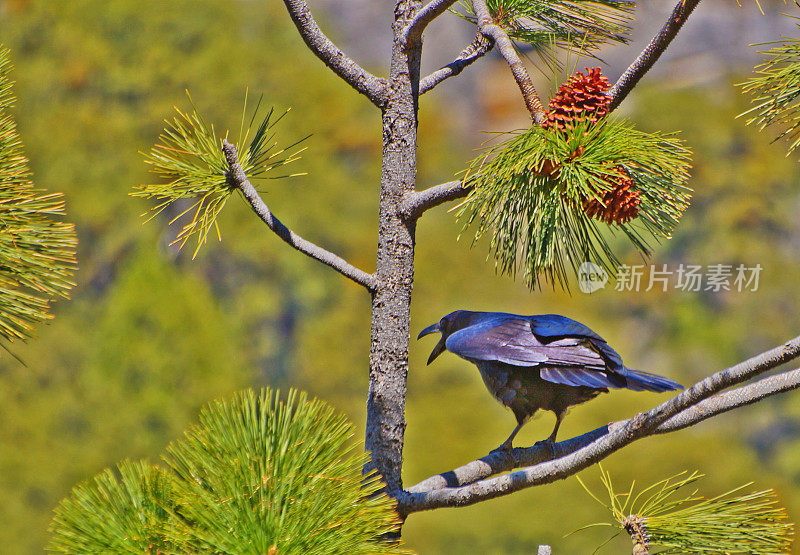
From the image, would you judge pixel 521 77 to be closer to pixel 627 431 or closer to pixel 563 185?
pixel 563 185

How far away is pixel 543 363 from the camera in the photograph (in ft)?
6.22

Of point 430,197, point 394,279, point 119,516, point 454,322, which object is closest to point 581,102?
point 430,197

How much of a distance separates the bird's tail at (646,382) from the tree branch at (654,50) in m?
0.64

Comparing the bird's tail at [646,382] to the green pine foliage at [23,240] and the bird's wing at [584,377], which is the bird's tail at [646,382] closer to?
the bird's wing at [584,377]

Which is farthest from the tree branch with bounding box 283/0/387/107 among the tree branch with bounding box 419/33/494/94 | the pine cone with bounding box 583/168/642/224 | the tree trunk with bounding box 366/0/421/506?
the pine cone with bounding box 583/168/642/224

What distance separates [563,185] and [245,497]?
0.71 metres

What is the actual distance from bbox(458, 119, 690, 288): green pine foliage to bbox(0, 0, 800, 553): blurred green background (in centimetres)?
1066

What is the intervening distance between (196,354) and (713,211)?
12.8 metres

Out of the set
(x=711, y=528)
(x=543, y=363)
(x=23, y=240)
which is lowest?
(x=711, y=528)

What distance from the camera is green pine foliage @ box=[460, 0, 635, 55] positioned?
6.68 ft

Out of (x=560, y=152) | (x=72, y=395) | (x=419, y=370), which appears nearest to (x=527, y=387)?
(x=560, y=152)

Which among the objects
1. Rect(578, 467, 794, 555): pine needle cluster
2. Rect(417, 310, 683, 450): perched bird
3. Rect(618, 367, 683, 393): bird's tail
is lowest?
Rect(578, 467, 794, 555): pine needle cluster

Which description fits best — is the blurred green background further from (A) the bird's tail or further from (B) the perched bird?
(A) the bird's tail

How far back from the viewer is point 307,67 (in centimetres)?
2344
